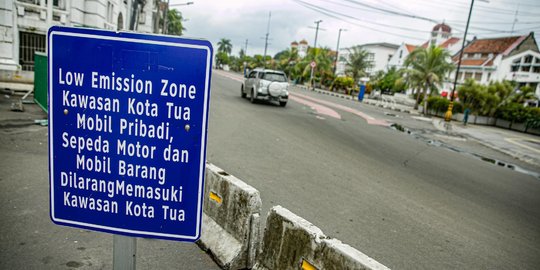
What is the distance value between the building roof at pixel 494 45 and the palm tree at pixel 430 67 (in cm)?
2299

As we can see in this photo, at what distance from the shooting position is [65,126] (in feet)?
4.87

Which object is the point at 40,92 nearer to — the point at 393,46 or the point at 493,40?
the point at 493,40

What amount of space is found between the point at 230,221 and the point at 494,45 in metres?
55.3

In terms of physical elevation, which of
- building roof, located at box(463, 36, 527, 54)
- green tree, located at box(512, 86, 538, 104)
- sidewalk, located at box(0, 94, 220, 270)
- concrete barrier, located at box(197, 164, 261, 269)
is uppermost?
building roof, located at box(463, 36, 527, 54)

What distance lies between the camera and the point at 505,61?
4275 cm

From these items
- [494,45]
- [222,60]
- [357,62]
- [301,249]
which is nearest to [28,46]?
[301,249]

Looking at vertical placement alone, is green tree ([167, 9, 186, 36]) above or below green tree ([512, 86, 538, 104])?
above

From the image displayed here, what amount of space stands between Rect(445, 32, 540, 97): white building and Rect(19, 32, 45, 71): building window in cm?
4414

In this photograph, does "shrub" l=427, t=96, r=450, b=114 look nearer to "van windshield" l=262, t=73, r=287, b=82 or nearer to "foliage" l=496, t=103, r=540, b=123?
"foliage" l=496, t=103, r=540, b=123

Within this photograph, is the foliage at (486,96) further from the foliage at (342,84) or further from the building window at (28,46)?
the building window at (28,46)

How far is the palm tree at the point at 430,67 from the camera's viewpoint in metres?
27.9

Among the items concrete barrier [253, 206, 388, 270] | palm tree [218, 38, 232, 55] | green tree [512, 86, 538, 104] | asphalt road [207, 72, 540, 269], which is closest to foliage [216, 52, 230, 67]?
palm tree [218, 38, 232, 55]

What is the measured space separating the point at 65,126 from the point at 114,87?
289 mm

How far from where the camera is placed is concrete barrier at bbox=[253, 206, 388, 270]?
7.14ft
